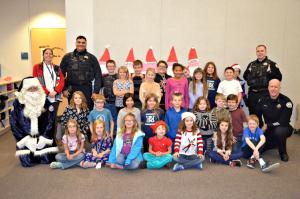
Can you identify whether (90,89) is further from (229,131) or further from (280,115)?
(280,115)

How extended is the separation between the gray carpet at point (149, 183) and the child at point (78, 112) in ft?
2.22

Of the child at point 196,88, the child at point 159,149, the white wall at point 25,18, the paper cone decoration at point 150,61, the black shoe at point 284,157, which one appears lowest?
the black shoe at point 284,157

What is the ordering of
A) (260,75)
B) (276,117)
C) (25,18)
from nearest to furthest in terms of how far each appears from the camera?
(276,117) < (260,75) < (25,18)

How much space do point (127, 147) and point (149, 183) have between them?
62 centimetres

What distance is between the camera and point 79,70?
4367 millimetres

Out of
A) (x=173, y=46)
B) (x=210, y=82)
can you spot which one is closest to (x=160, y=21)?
(x=173, y=46)

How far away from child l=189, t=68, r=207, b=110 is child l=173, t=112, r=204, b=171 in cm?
76

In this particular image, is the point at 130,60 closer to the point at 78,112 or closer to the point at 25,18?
the point at 78,112

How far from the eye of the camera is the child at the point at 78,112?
3922mm

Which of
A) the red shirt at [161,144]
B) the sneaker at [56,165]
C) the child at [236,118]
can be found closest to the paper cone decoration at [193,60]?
the child at [236,118]

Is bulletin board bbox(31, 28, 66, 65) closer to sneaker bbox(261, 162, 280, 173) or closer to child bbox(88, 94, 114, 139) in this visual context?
child bbox(88, 94, 114, 139)

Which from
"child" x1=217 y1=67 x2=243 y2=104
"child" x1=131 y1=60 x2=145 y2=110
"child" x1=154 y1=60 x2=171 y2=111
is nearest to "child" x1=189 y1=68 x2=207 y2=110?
"child" x1=217 y1=67 x2=243 y2=104

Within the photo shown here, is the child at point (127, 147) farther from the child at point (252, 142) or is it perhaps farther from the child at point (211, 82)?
the child at point (211, 82)

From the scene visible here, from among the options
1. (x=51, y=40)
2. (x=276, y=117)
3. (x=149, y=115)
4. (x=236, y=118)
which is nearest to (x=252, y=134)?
(x=236, y=118)
